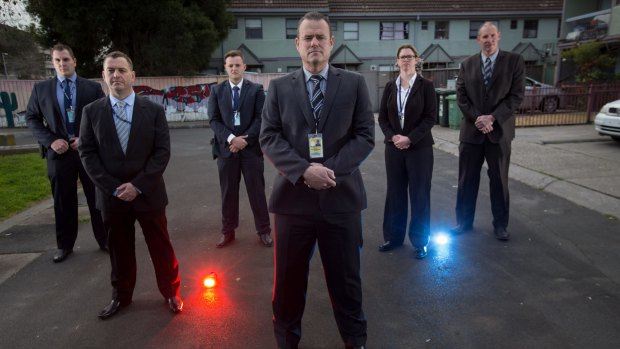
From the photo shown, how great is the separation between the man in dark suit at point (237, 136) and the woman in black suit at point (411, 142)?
61.2 inches

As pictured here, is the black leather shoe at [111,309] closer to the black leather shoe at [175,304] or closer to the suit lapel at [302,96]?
the black leather shoe at [175,304]

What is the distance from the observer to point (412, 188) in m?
4.65

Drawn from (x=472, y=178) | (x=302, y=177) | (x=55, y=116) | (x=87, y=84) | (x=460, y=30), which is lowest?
(x=472, y=178)

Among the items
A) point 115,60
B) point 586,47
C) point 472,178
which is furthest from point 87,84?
point 586,47

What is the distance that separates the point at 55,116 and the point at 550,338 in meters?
5.18

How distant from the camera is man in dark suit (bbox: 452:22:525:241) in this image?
484 centimetres

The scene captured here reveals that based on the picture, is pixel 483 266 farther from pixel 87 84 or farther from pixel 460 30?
pixel 460 30

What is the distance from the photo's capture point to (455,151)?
10.7 metres

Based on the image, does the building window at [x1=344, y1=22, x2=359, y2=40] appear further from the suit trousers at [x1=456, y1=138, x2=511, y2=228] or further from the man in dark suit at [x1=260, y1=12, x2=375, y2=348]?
the man in dark suit at [x1=260, y1=12, x2=375, y2=348]

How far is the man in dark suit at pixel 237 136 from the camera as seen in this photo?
503 centimetres

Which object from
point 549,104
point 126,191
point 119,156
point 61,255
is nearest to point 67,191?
point 61,255

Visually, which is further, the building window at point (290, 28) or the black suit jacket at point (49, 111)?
the building window at point (290, 28)

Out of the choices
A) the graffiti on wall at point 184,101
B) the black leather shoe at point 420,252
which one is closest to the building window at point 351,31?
the graffiti on wall at point 184,101

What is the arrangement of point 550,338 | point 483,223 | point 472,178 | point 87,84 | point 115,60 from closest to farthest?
1. point 550,338
2. point 115,60
3. point 87,84
4. point 472,178
5. point 483,223
